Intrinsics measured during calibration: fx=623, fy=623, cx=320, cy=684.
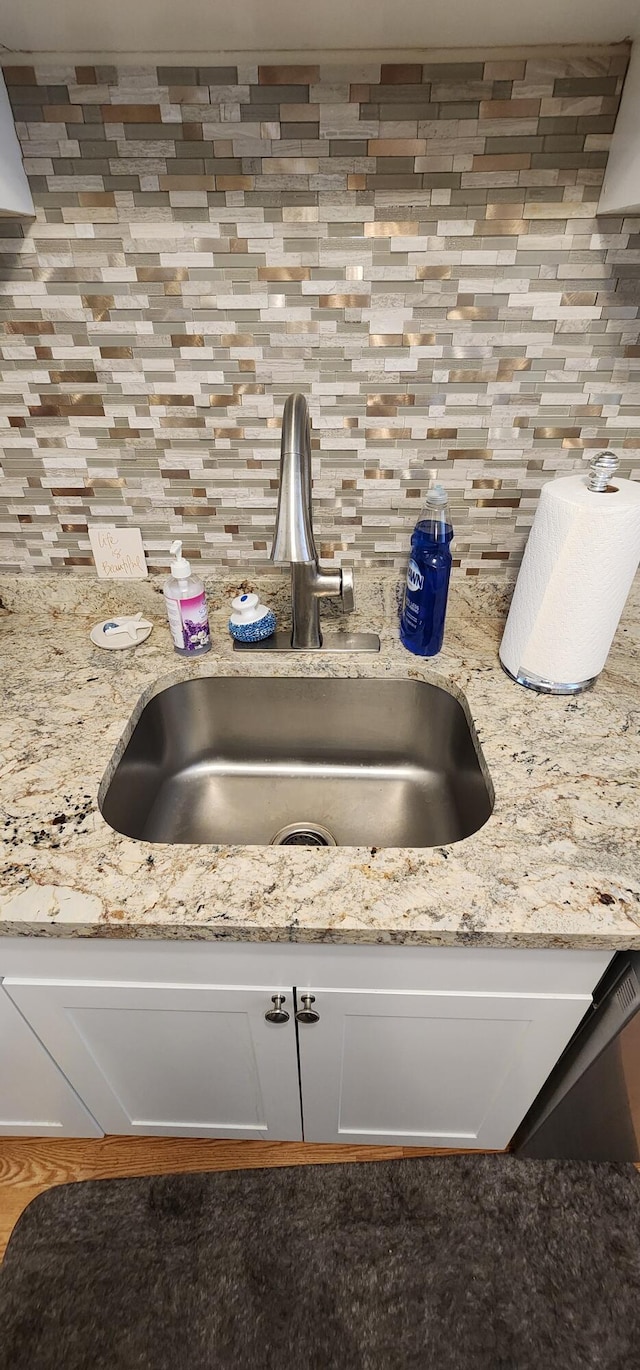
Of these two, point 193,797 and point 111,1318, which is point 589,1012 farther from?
point 111,1318

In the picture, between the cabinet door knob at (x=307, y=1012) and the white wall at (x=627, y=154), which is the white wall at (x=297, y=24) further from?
the cabinet door knob at (x=307, y=1012)

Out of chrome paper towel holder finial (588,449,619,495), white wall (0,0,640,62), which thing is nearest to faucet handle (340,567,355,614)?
chrome paper towel holder finial (588,449,619,495)

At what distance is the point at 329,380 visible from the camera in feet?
3.27

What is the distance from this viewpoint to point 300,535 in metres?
0.84

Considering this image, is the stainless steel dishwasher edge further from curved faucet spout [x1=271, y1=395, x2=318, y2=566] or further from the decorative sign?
the decorative sign

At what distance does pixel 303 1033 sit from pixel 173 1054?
0.70 ft

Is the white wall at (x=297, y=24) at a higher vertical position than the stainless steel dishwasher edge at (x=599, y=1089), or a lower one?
higher

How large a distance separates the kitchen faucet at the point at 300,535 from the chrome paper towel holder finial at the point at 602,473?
370mm

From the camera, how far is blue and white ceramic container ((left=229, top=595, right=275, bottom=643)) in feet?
3.54

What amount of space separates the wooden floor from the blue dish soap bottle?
1.00m

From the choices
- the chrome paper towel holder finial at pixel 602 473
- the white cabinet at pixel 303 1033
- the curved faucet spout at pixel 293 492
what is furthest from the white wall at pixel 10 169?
the white cabinet at pixel 303 1033

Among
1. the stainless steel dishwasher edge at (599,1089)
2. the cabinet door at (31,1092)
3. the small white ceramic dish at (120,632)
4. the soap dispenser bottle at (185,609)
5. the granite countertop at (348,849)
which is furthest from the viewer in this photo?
the small white ceramic dish at (120,632)

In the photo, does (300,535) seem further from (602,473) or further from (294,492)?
(602,473)

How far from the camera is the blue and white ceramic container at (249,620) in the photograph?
1.08 meters
